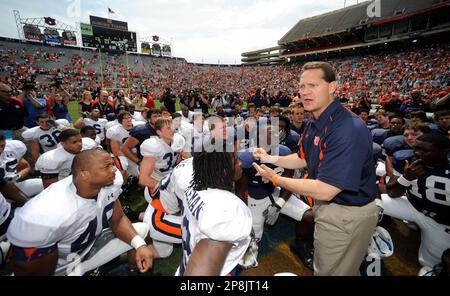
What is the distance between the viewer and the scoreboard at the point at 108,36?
119ft

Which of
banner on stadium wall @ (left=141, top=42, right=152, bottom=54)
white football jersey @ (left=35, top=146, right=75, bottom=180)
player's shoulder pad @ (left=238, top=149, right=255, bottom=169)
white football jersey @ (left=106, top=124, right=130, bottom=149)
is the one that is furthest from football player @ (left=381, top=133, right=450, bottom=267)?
banner on stadium wall @ (left=141, top=42, right=152, bottom=54)

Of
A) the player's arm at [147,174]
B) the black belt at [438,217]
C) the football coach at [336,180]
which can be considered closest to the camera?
the football coach at [336,180]

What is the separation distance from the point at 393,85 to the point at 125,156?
30.6m

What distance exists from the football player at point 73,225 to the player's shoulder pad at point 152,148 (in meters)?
1.17

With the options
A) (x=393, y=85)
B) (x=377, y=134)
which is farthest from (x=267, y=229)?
(x=393, y=85)

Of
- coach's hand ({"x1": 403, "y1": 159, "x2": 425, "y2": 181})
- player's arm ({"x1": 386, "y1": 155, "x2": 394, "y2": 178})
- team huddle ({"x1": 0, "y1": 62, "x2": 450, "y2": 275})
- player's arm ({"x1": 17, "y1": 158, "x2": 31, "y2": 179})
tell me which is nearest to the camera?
team huddle ({"x1": 0, "y1": 62, "x2": 450, "y2": 275})

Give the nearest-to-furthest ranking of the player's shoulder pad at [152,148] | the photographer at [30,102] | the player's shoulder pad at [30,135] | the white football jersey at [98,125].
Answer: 1. the player's shoulder pad at [152,148]
2. the player's shoulder pad at [30,135]
3. the photographer at [30,102]
4. the white football jersey at [98,125]

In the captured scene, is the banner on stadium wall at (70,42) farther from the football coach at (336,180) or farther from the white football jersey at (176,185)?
the football coach at (336,180)

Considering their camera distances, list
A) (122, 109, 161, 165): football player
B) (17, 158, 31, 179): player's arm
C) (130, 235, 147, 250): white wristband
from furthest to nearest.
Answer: (122, 109, 161, 165): football player
(17, 158, 31, 179): player's arm
(130, 235, 147, 250): white wristband

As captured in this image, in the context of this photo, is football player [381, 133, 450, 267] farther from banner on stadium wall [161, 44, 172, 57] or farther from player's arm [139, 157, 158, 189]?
banner on stadium wall [161, 44, 172, 57]

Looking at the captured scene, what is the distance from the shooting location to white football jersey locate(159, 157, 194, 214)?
2136 millimetres

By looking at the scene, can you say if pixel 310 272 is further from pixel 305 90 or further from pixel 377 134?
pixel 377 134

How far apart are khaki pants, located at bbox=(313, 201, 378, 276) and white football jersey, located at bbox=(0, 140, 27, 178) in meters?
4.94

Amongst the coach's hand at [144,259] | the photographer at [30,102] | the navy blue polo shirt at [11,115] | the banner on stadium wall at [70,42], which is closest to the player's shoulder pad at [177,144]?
the coach's hand at [144,259]
